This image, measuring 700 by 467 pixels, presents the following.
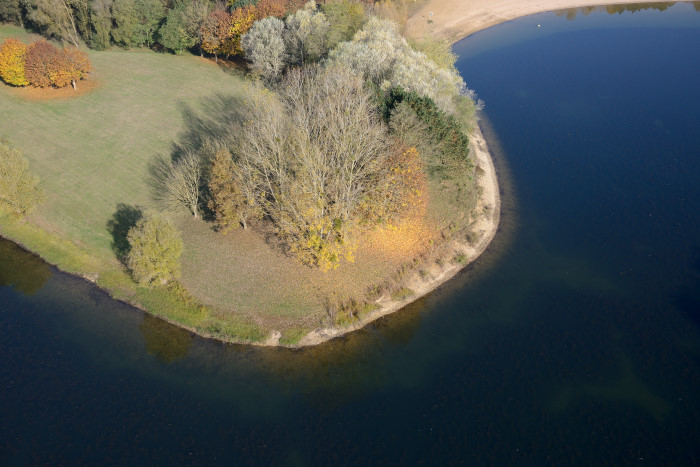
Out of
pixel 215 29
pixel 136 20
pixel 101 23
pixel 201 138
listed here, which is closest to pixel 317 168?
pixel 201 138

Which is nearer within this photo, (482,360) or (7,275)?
(482,360)

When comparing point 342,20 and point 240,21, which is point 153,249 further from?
point 240,21

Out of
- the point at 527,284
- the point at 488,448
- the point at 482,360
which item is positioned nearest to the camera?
the point at 488,448

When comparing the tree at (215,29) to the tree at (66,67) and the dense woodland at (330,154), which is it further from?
the tree at (66,67)

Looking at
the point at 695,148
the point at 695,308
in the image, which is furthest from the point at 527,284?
the point at 695,148

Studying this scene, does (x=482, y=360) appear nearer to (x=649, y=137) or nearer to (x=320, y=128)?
(x=320, y=128)

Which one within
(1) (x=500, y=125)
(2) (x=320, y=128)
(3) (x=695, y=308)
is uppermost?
(2) (x=320, y=128)
